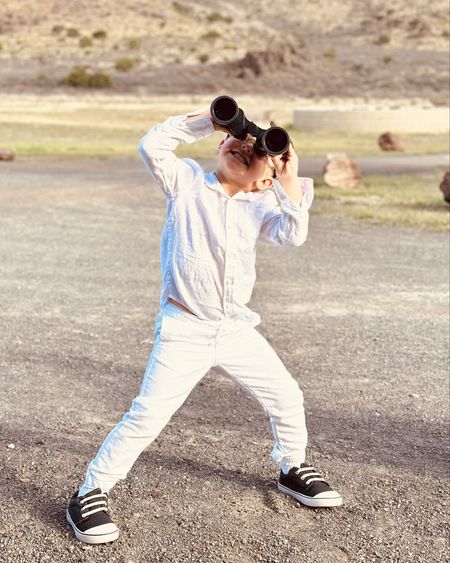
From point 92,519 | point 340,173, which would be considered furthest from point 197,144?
point 92,519

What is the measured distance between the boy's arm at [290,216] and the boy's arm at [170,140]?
0.35 meters

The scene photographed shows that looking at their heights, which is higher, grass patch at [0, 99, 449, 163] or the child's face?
the child's face

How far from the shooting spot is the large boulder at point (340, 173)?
17.9 m

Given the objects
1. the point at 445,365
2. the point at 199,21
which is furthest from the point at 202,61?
the point at 445,365

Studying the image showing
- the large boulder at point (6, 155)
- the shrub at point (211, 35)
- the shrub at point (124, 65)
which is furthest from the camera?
the shrub at point (211, 35)

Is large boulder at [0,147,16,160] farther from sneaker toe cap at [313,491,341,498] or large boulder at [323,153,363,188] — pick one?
sneaker toe cap at [313,491,341,498]

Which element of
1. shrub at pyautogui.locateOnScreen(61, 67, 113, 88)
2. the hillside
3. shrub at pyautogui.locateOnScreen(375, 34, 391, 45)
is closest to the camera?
shrub at pyautogui.locateOnScreen(61, 67, 113, 88)

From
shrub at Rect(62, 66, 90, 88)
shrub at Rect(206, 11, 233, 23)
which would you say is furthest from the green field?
shrub at Rect(206, 11, 233, 23)

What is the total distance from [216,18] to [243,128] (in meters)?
77.8

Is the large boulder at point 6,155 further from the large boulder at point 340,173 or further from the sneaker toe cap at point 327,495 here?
the sneaker toe cap at point 327,495

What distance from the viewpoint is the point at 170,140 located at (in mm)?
3572

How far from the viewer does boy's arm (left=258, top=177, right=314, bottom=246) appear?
3.58m

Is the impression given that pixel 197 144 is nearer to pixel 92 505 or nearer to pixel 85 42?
pixel 92 505

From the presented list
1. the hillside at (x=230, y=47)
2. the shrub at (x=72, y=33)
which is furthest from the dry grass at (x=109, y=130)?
the shrub at (x=72, y=33)
